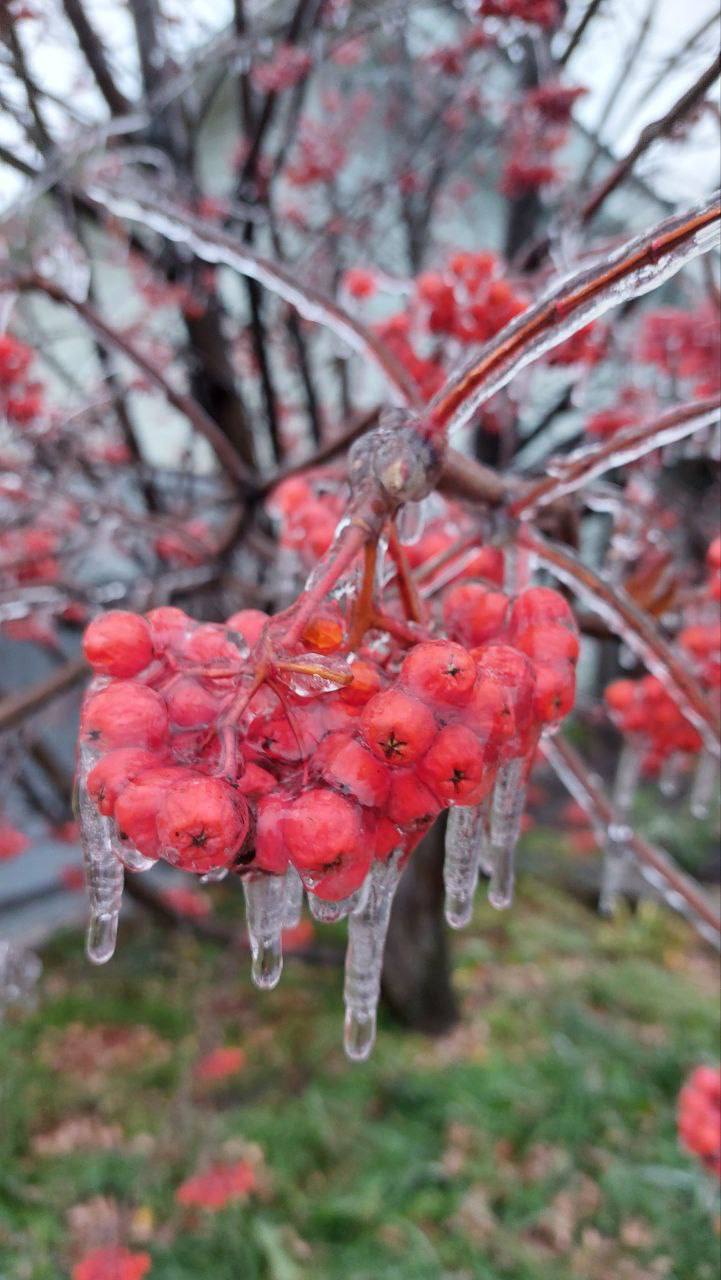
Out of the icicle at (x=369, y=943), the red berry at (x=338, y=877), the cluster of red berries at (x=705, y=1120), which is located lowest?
the cluster of red berries at (x=705, y=1120)

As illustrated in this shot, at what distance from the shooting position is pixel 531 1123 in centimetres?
288

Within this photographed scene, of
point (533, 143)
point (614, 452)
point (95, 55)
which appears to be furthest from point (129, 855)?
point (533, 143)

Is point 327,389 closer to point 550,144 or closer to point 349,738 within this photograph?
point 550,144

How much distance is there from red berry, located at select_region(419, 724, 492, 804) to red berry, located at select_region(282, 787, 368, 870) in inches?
2.8

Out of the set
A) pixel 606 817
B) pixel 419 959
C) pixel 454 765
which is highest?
pixel 454 765

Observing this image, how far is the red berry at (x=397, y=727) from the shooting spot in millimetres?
672

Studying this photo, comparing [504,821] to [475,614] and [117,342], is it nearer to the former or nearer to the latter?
[475,614]

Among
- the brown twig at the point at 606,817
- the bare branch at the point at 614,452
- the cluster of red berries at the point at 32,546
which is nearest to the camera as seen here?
the bare branch at the point at 614,452

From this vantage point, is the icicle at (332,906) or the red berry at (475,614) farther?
the red berry at (475,614)

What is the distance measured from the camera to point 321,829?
0.66 metres

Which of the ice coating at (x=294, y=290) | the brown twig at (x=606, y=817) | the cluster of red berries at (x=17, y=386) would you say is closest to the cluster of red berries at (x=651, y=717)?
the brown twig at (x=606, y=817)

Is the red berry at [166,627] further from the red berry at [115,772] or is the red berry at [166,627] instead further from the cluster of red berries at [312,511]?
the cluster of red berries at [312,511]

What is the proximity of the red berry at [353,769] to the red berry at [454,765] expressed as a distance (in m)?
0.04

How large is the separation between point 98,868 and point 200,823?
0.21 metres
